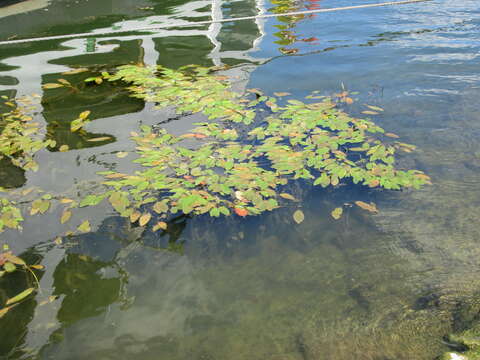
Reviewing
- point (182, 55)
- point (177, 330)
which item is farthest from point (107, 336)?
point (182, 55)

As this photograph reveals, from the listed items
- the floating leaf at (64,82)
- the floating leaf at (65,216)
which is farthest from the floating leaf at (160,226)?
the floating leaf at (64,82)

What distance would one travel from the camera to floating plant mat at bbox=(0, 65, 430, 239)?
8.24 feet

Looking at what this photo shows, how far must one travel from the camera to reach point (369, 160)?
9.54 feet

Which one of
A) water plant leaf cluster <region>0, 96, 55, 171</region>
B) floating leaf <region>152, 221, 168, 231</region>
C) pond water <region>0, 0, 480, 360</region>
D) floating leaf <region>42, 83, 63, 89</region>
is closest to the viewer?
pond water <region>0, 0, 480, 360</region>

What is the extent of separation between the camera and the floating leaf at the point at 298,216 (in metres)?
2.40

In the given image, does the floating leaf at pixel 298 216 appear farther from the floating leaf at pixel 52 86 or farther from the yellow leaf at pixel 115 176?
the floating leaf at pixel 52 86

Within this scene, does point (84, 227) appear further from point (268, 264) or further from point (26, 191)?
point (268, 264)

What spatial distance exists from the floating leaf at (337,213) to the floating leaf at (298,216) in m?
0.19

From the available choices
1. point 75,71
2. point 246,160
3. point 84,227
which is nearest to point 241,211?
point 246,160

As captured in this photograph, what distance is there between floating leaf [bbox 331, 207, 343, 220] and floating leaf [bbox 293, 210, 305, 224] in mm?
188

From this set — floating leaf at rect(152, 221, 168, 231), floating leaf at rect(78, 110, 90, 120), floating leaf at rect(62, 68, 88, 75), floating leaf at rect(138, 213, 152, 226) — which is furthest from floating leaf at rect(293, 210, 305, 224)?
floating leaf at rect(62, 68, 88, 75)

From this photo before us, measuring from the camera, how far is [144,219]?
94.6 inches

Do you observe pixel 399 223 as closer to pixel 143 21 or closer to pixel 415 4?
pixel 143 21

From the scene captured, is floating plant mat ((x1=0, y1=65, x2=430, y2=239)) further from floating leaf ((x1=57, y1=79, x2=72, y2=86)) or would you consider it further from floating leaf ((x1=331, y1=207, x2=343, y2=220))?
floating leaf ((x1=57, y1=79, x2=72, y2=86))
